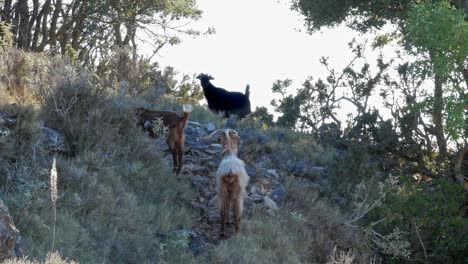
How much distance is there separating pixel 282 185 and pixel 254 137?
1.91m

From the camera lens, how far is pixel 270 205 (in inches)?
512

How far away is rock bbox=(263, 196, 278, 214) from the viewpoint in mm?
12898

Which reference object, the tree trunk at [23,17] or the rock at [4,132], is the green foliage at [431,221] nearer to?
the rock at [4,132]

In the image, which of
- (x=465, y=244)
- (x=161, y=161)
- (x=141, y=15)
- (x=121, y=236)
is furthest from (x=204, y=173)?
(x=141, y=15)

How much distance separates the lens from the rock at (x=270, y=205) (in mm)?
12898

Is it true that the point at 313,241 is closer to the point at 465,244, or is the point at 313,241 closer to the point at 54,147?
the point at 465,244

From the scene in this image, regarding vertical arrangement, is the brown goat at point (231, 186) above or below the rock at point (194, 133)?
below

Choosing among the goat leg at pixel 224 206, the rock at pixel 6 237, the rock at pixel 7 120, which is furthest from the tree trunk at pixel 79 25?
the rock at pixel 6 237

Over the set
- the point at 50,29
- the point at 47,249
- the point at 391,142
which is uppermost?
the point at 50,29

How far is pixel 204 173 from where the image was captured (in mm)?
13648

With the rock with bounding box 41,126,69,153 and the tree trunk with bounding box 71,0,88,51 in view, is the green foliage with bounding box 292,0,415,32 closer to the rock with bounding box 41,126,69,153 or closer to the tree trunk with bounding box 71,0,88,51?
the tree trunk with bounding box 71,0,88,51

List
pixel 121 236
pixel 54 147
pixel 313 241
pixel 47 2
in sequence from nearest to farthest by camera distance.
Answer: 1. pixel 121 236
2. pixel 54 147
3. pixel 313 241
4. pixel 47 2

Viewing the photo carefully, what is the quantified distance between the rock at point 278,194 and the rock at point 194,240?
2.42m

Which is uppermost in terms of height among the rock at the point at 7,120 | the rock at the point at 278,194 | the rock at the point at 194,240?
the rock at the point at 7,120
